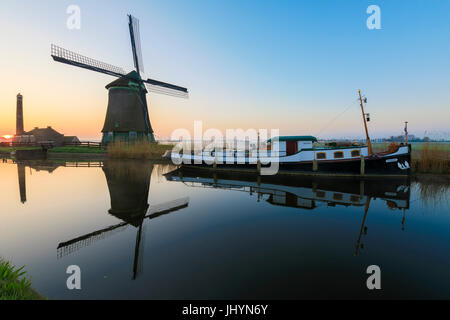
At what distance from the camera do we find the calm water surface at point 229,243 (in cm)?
458

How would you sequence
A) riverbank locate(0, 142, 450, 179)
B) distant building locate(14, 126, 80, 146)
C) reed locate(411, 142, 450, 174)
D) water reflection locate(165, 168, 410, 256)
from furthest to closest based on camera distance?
1. distant building locate(14, 126, 80, 146)
2. riverbank locate(0, 142, 450, 179)
3. reed locate(411, 142, 450, 174)
4. water reflection locate(165, 168, 410, 256)

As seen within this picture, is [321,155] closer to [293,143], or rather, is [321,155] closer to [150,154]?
[293,143]

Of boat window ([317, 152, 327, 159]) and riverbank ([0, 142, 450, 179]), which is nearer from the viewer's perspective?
boat window ([317, 152, 327, 159])

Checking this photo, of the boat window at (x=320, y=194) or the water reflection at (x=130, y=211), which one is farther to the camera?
the boat window at (x=320, y=194)

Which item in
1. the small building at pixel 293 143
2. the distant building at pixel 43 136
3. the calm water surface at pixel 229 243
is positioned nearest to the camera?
the calm water surface at pixel 229 243

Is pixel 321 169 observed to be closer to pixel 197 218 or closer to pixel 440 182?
pixel 440 182

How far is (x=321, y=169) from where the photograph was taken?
19453 millimetres

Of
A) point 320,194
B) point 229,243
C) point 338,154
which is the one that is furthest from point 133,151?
point 229,243

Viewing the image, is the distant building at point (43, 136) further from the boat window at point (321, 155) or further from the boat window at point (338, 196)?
the boat window at point (338, 196)

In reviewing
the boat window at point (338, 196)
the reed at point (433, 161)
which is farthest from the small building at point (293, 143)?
the reed at point (433, 161)

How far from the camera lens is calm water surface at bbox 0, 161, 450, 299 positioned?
4.58m

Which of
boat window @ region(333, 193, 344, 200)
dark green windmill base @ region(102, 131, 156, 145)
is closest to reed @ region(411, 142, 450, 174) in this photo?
boat window @ region(333, 193, 344, 200)

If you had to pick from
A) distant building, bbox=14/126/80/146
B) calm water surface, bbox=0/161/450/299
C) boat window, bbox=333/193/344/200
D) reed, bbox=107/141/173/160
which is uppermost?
distant building, bbox=14/126/80/146

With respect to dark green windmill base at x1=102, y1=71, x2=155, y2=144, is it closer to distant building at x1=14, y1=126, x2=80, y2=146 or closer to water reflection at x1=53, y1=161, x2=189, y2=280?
water reflection at x1=53, y1=161, x2=189, y2=280
